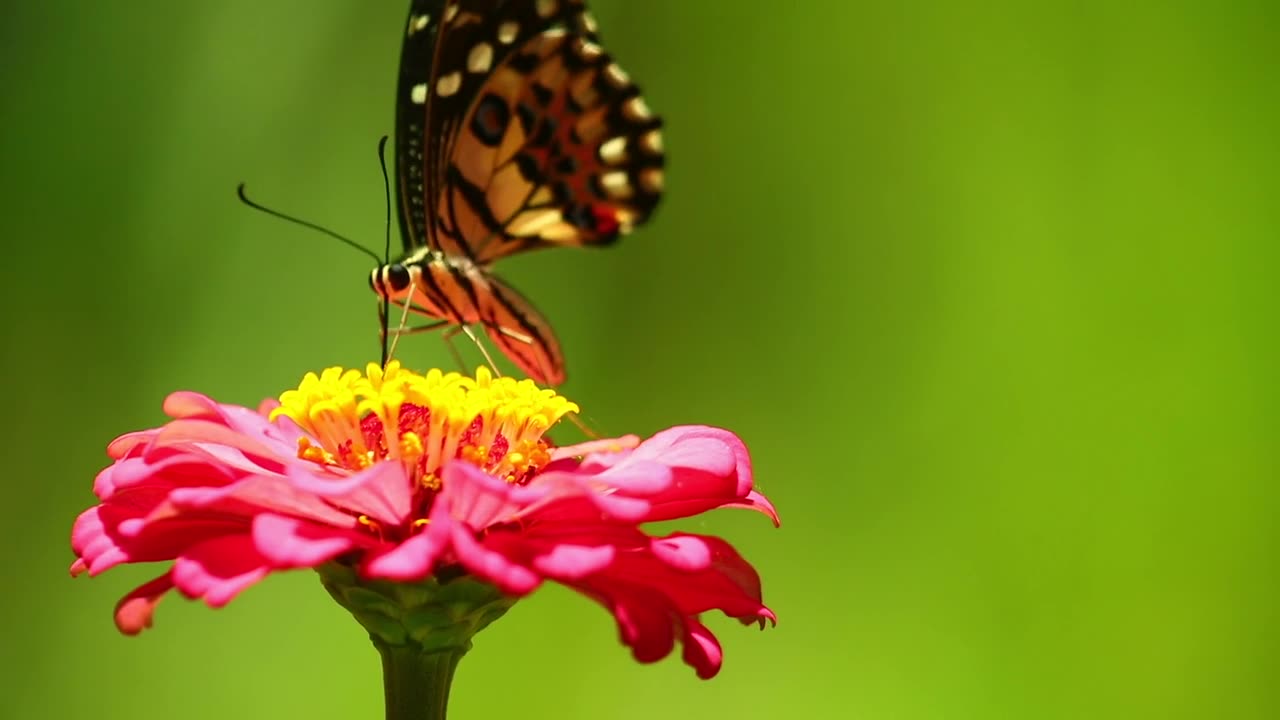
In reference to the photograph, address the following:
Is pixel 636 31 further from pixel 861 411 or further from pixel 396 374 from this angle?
pixel 396 374

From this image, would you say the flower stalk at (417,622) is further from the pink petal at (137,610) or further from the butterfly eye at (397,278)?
the butterfly eye at (397,278)

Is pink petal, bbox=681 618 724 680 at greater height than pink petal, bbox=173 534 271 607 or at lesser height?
lesser

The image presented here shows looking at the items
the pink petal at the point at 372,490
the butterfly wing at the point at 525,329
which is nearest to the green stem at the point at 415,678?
the pink petal at the point at 372,490

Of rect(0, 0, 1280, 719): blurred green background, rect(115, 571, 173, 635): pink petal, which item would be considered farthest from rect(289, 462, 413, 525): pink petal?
rect(0, 0, 1280, 719): blurred green background

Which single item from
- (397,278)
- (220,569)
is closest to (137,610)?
(220,569)

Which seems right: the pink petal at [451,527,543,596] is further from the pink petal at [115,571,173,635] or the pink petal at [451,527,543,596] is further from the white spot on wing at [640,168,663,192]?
the white spot on wing at [640,168,663,192]

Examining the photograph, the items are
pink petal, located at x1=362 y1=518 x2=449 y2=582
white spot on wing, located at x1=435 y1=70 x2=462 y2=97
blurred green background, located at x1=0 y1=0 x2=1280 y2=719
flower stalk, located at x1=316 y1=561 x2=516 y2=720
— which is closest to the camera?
pink petal, located at x1=362 y1=518 x2=449 y2=582
